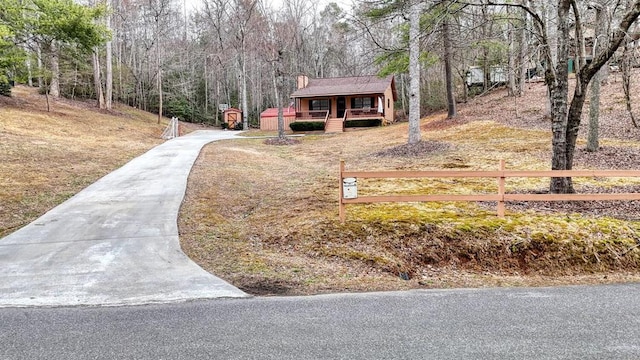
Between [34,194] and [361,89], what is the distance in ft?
84.7

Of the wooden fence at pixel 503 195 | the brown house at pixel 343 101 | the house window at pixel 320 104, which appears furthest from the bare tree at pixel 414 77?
the house window at pixel 320 104

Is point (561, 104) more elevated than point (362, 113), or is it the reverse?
point (362, 113)

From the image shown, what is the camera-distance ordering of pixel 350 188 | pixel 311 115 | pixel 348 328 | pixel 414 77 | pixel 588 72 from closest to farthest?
pixel 348 328 < pixel 350 188 < pixel 588 72 < pixel 414 77 < pixel 311 115

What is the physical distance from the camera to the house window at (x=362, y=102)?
32.8 m

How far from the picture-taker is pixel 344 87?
33.1 m

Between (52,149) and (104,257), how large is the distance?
10.9 meters

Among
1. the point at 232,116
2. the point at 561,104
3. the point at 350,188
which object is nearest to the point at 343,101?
the point at 232,116

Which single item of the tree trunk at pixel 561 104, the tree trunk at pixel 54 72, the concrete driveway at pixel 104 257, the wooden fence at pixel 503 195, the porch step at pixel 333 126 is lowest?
the concrete driveway at pixel 104 257

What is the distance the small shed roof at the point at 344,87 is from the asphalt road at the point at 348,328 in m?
27.6

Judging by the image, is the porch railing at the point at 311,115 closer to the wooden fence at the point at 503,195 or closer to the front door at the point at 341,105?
the front door at the point at 341,105

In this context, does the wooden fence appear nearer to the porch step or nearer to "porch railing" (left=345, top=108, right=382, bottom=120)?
the porch step

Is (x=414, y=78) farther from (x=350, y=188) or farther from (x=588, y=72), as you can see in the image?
(x=350, y=188)

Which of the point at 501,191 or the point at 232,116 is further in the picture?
the point at 232,116

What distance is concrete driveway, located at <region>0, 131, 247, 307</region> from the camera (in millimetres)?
4391
